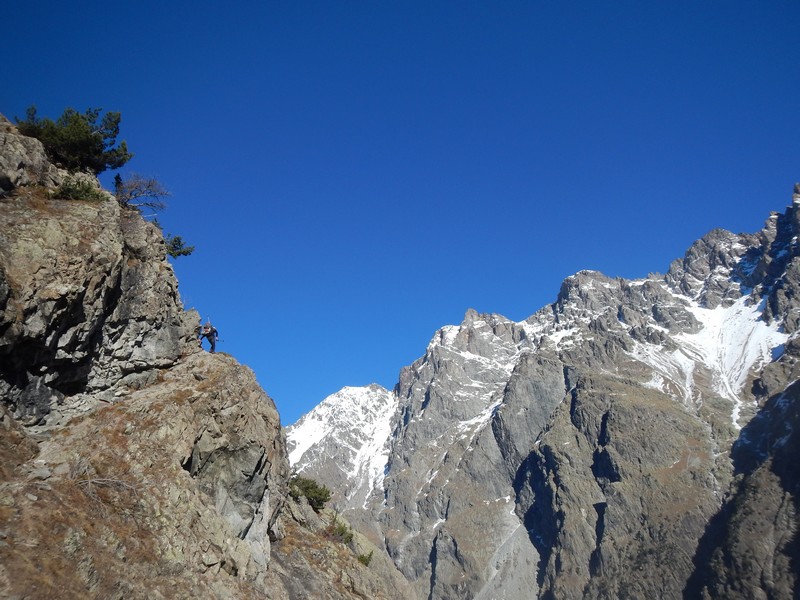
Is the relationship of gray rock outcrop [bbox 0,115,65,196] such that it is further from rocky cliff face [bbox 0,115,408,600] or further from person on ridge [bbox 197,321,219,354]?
person on ridge [bbox 197,321,219,354]

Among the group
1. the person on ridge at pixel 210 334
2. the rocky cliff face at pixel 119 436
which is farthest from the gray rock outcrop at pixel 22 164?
the person on ridge at pixel 210 334

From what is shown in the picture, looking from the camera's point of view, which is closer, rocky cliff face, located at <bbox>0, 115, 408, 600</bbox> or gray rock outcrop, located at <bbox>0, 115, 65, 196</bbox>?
rocky cliff face, located at <bbox>0, 115, 408, 600</bbox>

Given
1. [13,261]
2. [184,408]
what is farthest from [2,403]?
[184,408]

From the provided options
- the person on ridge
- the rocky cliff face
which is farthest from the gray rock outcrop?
the person on ridge

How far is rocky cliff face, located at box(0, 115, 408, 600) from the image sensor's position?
1442 centimetres

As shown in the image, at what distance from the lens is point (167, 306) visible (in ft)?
84.1

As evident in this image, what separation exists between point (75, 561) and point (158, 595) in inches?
103

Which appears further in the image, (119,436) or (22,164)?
(22,164)

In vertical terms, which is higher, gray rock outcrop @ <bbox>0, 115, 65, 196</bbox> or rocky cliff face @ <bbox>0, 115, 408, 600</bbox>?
gray rock outcrop @ <bbox>0, 115, 65, 196</bbox>

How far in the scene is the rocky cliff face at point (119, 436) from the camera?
1442 cm

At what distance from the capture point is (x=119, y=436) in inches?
739

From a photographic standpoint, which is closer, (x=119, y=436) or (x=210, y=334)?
(x=119, y=436)

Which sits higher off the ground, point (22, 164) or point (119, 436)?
point (22, 164)

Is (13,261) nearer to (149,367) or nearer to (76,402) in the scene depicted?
(76,402)
